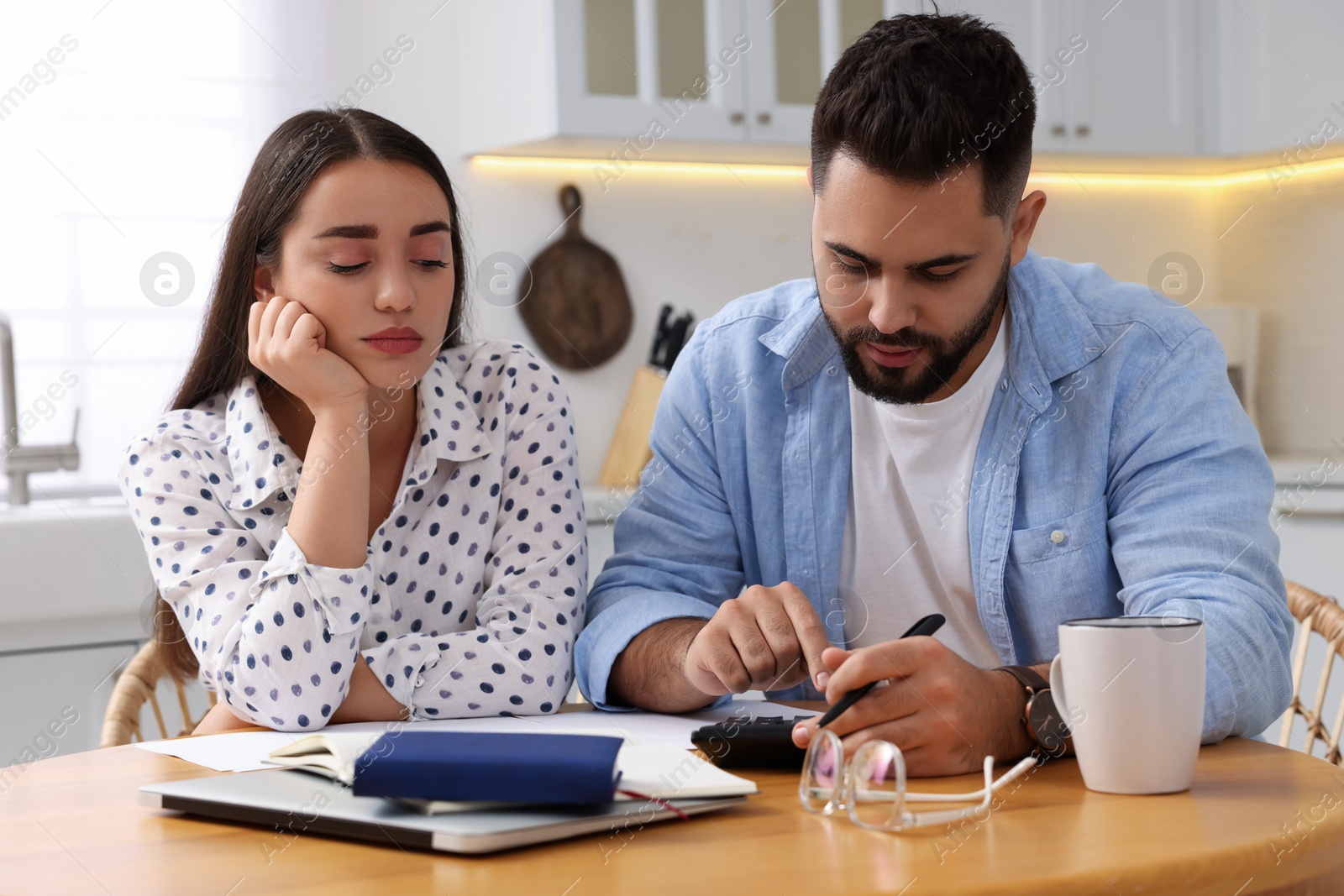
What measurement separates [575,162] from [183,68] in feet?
2.98

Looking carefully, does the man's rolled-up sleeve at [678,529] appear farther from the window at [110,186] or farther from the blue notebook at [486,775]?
the window at [110,186]

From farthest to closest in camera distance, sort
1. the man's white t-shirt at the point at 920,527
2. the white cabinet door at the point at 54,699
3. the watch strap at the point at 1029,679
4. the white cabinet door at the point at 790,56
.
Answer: the white cabinet door at the point at 790,56 < the white cabinet door at the point at 54,699 < the man's white t-shirt at the point at 920,527 < the watch strap at the point at 1029,679

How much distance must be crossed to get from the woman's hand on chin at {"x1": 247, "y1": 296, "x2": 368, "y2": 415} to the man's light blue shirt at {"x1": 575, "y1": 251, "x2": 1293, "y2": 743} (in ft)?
1.12

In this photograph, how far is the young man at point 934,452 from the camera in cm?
118

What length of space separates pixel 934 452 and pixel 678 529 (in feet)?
0.98

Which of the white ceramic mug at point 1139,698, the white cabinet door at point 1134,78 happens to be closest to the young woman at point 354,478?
the white ceramic mug at point 1139,698

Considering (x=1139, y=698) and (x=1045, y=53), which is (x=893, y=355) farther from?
(x=1045, y=53)

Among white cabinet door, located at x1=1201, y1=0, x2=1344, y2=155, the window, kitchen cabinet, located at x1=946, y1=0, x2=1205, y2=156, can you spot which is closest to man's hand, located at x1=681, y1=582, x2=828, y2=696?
the window

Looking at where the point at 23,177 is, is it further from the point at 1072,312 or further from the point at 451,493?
the point at 1072,312

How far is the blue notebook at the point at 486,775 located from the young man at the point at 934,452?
0.31 m

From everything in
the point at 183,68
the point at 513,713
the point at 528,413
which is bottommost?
the point at 513,713

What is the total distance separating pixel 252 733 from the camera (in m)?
1.17

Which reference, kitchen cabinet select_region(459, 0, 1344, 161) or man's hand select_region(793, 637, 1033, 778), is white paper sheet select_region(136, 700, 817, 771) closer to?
man's hand select_region(793, 637, 1033, 778)

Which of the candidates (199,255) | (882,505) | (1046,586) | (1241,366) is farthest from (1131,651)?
(1241,366)
